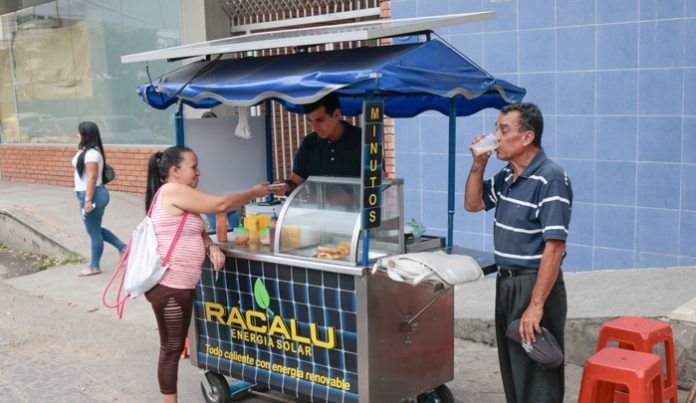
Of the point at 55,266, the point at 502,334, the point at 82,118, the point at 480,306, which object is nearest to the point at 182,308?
the point at 502,334

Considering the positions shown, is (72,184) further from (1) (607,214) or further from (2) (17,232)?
(1) (607,214)

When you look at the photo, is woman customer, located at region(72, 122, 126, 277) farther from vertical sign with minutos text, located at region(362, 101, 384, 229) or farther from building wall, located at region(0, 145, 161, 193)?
vertical sign with minutos text, located at region(362, 101, 384, 229)

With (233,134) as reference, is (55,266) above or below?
below

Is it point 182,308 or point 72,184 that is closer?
point 182,308

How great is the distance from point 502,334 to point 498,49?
3.66 metres

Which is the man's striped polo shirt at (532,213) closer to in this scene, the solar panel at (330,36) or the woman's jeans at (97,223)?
the solar panel at (330,36)

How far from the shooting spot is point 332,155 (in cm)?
505

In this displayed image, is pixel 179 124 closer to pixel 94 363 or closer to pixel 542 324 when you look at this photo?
pixel 94 363

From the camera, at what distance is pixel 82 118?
488 inches

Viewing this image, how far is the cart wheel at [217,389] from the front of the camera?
4859mm

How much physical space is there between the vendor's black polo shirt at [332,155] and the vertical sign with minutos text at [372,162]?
1.07 metres

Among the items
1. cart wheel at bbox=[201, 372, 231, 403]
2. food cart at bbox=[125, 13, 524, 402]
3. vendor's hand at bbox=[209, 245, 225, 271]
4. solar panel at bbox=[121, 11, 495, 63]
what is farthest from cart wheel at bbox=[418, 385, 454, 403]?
solar panel at bbox=[121, 11, 495, 63]

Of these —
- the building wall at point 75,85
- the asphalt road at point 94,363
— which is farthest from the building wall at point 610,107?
the building wall at point 75,85

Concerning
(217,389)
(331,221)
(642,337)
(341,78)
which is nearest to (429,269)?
(331,221)
